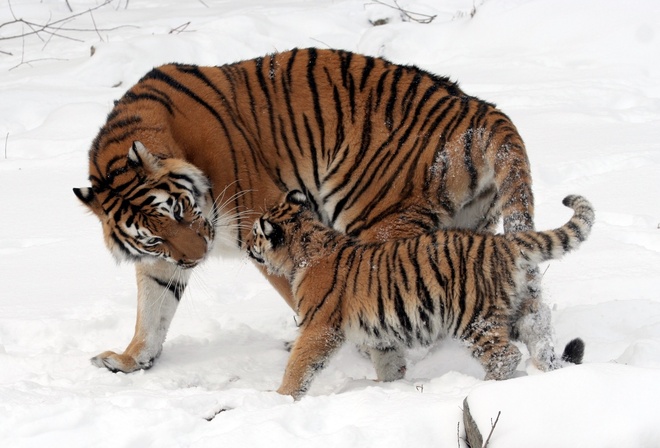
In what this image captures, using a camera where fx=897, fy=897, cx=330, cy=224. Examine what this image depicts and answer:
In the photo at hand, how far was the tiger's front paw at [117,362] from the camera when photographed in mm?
4227

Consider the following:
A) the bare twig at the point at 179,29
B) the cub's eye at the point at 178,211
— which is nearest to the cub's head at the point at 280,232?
the cub's eye at the point at 178,211

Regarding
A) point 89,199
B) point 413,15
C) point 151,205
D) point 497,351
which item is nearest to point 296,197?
point 151,205

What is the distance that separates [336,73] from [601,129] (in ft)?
9.78

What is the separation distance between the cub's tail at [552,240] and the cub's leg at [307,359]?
0.84 meters

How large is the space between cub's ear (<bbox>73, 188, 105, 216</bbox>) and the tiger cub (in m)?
0.91

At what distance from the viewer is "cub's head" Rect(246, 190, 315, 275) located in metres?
4.06

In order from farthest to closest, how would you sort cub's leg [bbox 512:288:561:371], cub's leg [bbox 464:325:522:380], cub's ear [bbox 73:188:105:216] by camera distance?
1. cub's ear [bbox 73:188:105:216]
2. cub's leg [bbox 512:288:561:371]
3. cub's leg [bbox 464:325:522:380]

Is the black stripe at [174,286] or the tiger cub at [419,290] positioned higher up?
the tiger cub at [419,290]

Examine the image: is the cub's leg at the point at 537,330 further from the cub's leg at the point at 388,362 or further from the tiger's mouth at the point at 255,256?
the tiger's mouth at the point at 255,256

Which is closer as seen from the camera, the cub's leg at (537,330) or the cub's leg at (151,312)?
the cub's leg at (537,330)

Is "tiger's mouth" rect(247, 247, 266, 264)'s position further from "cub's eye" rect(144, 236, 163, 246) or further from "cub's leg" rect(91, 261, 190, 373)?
"cub's eye" rect(144, 236, 163, 246)

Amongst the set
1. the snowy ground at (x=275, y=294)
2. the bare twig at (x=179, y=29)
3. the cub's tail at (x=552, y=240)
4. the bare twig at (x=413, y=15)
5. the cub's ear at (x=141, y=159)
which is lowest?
the bare twig at (x=179, y=29)

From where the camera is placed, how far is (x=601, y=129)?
6723mm

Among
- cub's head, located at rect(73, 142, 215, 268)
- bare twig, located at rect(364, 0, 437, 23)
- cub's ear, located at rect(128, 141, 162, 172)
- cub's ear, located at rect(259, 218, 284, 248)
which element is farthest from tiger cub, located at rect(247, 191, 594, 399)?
bare twig, located at rect(364, 0, 437, 23)
